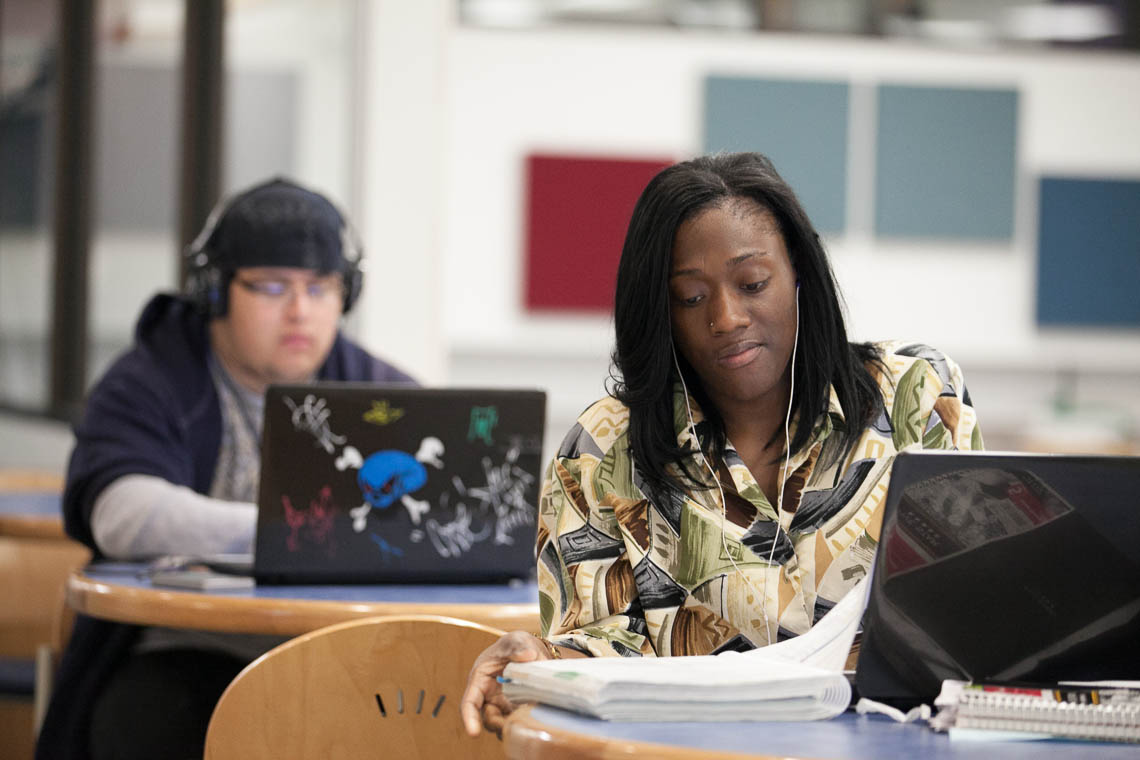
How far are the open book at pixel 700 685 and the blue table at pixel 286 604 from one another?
2.12ft

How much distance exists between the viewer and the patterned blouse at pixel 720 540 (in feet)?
5.04

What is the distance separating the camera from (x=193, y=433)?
2.54 m

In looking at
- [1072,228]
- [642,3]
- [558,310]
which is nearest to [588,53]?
[642,3]

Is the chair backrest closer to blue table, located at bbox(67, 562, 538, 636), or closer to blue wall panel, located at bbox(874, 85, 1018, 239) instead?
blue table, located at bbox(67, 562, 538, 636)

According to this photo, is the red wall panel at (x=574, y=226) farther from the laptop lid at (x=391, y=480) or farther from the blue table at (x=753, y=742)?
the blue table at (x=753, y=742)

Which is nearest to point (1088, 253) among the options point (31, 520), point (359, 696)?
point (31, 520)

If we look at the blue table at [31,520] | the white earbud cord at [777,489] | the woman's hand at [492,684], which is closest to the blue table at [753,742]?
the woman's hand at [492,684]

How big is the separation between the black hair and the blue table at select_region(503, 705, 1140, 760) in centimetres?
42

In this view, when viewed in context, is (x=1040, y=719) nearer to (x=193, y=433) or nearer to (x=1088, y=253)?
(x=193, y=433)

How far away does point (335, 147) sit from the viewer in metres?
4.41

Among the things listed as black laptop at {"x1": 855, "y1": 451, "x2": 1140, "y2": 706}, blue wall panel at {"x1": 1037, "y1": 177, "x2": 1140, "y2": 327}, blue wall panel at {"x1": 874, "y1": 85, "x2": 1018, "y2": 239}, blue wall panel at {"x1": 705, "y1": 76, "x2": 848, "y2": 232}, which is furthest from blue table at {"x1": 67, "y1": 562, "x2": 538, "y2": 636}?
blue wall panel at {"x1": 1037, "y1": 177, "x2": 1140, "y2": 327}

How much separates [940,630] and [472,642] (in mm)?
535

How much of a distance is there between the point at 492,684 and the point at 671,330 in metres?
0.43

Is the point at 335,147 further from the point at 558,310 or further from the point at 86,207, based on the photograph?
the point at 558,310
